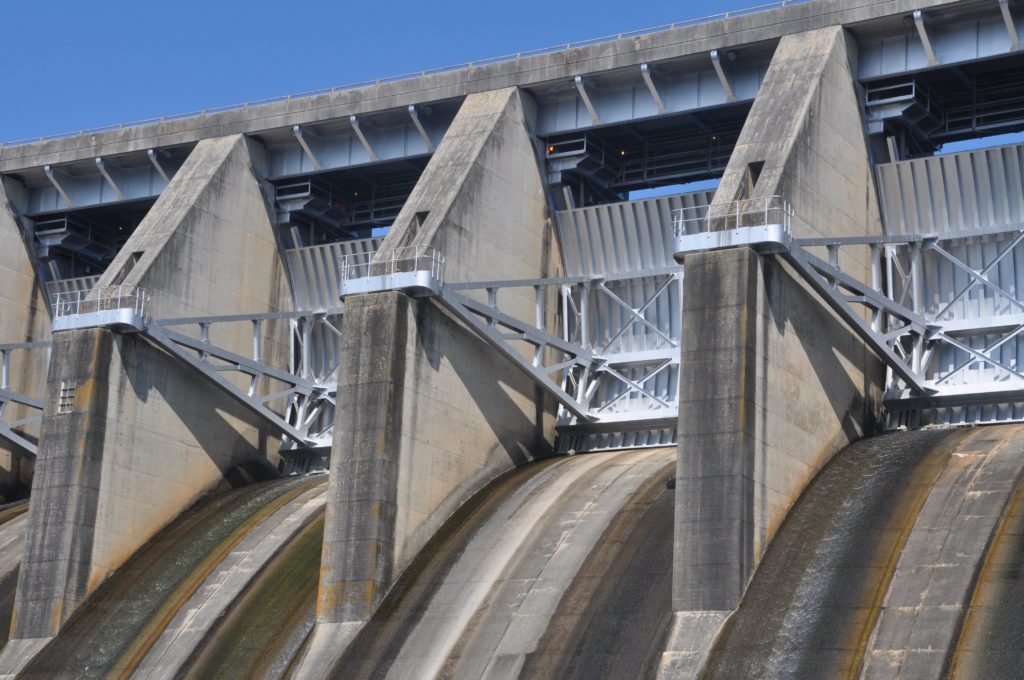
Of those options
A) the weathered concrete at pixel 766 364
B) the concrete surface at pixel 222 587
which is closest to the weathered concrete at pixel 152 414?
the concrete surface at pixel 222 587

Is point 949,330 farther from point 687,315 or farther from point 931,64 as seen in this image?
point 687,315

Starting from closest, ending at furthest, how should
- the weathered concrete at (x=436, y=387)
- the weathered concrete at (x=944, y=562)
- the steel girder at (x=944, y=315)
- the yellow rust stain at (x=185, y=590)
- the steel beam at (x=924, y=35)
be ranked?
the weathered concrete at (x=944, y=562) < the weathered concrete at (x=436, y=387) < the yellow rust stain at (x=185, y=590) < the steel girder at (x=944, y=315) < the steel beam at (x=924, y=35)

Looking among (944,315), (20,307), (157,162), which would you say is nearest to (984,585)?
(944,315)

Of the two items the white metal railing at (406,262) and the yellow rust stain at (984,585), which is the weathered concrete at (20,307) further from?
the yellow rust stain at (984,585)

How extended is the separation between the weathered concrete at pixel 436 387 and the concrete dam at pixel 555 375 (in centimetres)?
10

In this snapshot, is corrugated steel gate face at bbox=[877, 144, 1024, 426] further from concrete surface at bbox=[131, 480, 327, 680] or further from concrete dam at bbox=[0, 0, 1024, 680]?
concrete surface at bbox=[131, 480, 327, 680]

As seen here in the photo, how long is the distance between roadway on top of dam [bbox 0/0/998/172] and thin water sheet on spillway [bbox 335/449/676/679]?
34.7 ft

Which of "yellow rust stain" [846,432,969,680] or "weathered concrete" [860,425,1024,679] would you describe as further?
"yellow rust stain" [846,432,969,680]

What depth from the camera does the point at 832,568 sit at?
31203mm

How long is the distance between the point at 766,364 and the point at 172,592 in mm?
15403

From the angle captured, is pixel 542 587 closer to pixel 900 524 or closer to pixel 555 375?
pixel 900 524

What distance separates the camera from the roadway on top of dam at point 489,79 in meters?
40.8

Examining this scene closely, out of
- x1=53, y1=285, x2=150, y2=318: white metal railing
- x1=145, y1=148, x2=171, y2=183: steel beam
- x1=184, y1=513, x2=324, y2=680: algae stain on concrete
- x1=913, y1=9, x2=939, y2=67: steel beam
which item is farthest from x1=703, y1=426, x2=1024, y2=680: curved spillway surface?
x1=145, y1=148, x2=171, y2=183: steel beam

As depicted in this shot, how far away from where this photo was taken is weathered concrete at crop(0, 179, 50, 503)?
5169cm
